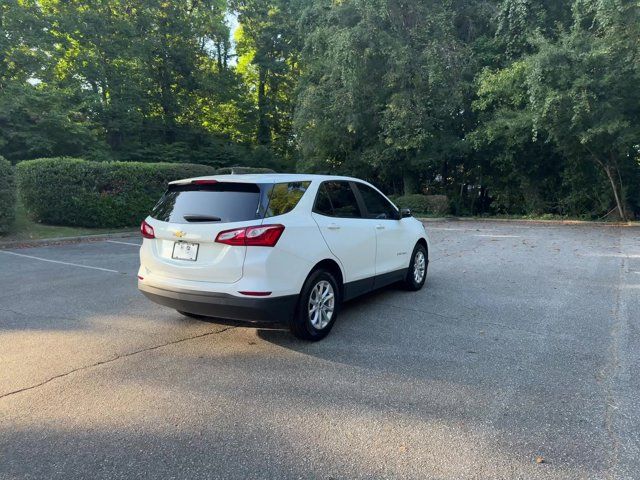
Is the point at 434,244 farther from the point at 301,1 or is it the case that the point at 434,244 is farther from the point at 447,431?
the point at 301,1

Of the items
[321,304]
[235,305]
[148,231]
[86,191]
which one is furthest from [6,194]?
[321,304]

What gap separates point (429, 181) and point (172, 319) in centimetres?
2304

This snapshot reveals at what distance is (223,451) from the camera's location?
2.88 meters

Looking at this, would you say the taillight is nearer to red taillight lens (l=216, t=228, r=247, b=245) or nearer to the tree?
red taillight lens (l=216, t=228, r=247, b=245)

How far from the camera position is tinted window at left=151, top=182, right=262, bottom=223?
4.43 metres

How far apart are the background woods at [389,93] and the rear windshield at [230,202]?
14.1 metres

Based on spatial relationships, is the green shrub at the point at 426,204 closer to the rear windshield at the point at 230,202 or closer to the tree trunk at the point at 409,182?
the tree trunk at the point at 409,182

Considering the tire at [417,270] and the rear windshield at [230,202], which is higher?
the rear windshield at [230,202]

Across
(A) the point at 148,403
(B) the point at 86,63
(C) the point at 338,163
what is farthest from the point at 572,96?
(B) the point at 86,63

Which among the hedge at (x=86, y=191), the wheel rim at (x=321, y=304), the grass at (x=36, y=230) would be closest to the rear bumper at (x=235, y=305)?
the wheel rim at (x=321, y=304)

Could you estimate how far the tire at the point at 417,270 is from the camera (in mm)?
6832

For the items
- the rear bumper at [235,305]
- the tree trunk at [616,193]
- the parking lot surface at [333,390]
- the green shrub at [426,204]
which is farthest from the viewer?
the green shrub at [426,204]

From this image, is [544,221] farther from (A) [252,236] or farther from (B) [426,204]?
(A) [252,236]

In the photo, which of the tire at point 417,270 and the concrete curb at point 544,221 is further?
the concrete curb at point 544,221
